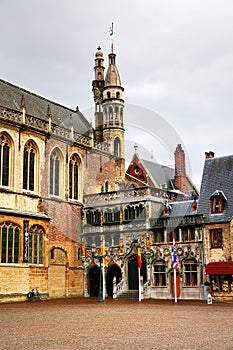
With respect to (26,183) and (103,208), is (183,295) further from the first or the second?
(26,183)

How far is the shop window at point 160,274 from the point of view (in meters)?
38.2

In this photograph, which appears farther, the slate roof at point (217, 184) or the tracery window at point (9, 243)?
the slate roof at point (217, 184)

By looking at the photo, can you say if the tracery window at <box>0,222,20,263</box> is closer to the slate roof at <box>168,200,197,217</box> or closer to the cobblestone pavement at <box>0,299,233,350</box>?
the slate roof at <box>168,200,197,217</box>

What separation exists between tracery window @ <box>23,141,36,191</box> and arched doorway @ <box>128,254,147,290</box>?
31.6ft

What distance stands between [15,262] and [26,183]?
20.3 feet

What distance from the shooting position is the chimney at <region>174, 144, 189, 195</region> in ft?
197

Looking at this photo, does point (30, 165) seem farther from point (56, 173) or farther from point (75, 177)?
point (75, 177)

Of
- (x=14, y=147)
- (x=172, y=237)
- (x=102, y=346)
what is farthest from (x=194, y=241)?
(x=102, y=346)

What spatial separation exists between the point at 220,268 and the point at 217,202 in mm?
5108

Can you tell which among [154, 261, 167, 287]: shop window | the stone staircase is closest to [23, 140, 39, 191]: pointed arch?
the stone staircase

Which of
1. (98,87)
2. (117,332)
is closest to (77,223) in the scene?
(98,87)

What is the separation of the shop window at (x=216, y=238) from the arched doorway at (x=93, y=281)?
1081cm

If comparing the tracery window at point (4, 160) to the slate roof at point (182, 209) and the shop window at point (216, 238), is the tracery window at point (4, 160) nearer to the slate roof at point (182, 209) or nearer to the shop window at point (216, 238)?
the slate roof at point (182, 209)

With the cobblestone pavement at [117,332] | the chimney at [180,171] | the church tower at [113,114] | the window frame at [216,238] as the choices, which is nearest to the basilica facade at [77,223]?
the window frame at [216,238]
